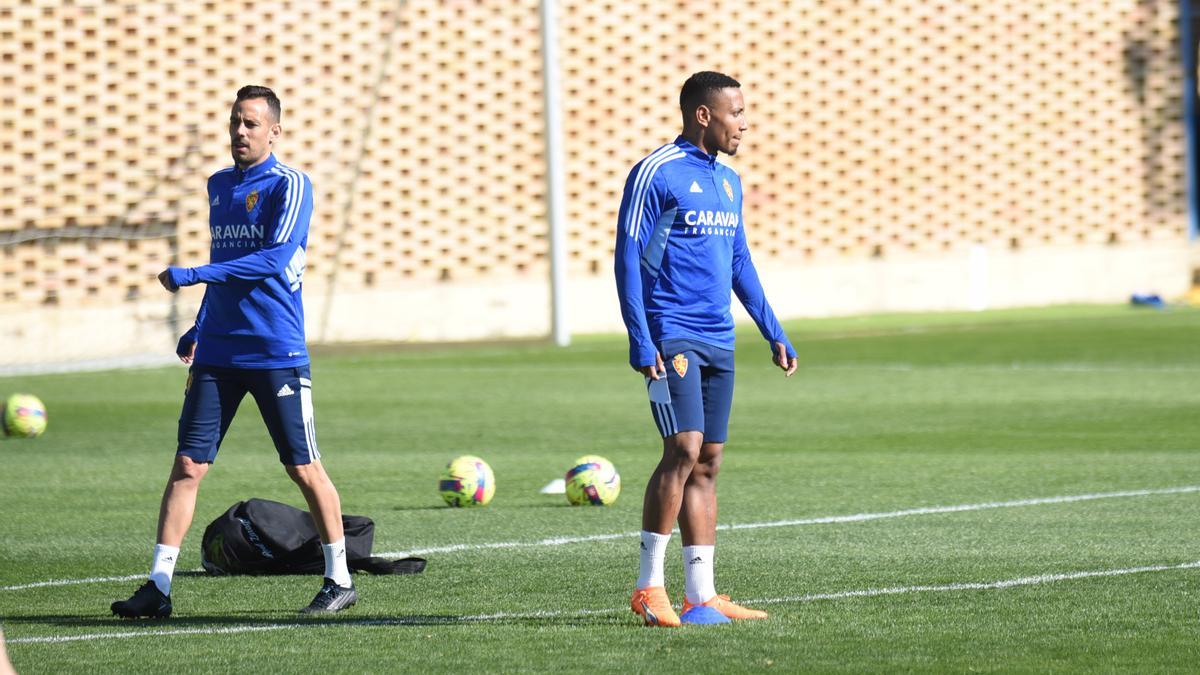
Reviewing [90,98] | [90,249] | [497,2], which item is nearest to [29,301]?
[90,249]

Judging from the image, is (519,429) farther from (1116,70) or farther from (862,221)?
(1116,70)

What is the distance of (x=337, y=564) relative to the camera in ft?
25.9

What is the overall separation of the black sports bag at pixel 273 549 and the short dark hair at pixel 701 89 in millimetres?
2416

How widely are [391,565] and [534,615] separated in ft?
4.43

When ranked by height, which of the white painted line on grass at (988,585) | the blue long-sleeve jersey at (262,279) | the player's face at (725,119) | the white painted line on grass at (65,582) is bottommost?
the white painted line on grass at (65,582)

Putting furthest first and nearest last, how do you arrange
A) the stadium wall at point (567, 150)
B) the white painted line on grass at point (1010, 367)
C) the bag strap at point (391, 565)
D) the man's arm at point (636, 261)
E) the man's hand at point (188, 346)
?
the stadium wall at point (567, 150) < the white painted line on grass at point (1010, 367) < the bag strap at point (391, 565) < the man's hand at point (188, 346) < the man's arm at point (636, 261)

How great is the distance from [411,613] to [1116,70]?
25.2 metres

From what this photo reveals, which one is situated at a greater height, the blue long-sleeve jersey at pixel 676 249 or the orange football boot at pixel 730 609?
the blue long-sleeve jersey at pixel 676 249

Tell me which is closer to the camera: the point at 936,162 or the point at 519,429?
the point at 519,429

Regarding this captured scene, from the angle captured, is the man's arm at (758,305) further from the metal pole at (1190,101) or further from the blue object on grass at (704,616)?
the metal pole at (1190,101)

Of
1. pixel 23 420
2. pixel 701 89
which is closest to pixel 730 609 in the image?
pixel 701 89

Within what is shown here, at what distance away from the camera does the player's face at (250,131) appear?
7891 millimetres

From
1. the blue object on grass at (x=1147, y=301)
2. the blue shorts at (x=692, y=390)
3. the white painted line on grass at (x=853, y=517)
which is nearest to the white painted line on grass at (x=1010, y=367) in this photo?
the white painted line on grass at (x=853, y=517)

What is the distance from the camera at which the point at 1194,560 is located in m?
8.61
